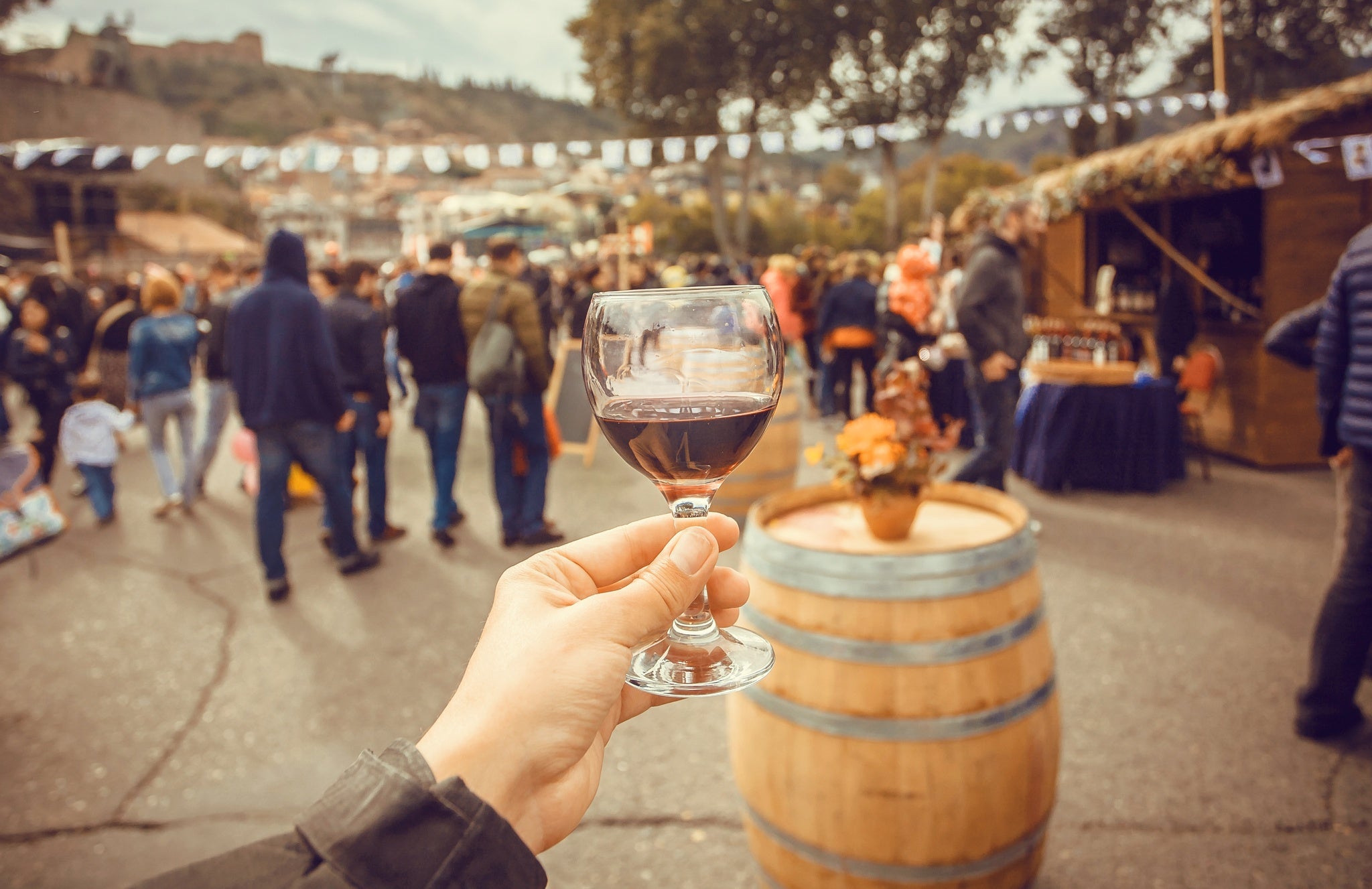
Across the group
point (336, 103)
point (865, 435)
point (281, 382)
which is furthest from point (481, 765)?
point (336, 103)

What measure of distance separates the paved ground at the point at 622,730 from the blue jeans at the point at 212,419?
110 centimetres

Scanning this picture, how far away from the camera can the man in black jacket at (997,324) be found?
521 cm

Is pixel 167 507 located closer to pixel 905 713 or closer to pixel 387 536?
pixel 387 536

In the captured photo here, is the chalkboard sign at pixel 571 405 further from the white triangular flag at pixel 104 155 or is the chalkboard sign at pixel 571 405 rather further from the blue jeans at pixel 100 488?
the white triangular flag at pixel 104 155

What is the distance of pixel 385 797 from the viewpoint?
0.76 meters

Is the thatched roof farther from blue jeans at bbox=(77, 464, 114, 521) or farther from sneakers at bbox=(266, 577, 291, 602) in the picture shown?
blue jeans at bbox=(77, 464, 114, 521)

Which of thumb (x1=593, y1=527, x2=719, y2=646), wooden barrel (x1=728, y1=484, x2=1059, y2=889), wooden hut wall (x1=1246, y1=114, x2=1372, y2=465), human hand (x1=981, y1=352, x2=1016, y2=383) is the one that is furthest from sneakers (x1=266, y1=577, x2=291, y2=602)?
wooden hut wall (x1=1246, y1=114, x2=1372, y2=465)

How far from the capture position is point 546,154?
12.9m

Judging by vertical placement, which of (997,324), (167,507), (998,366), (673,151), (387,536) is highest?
(673,151)

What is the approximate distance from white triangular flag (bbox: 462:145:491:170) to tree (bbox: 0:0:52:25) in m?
35.3

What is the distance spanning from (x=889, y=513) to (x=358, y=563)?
162 inches

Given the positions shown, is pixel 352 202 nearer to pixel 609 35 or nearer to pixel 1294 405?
pixel 609 35

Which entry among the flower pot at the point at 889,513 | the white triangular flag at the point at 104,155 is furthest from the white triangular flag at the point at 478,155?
the flower pot at the point at 889,513

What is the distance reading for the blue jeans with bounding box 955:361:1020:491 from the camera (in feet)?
17.4
